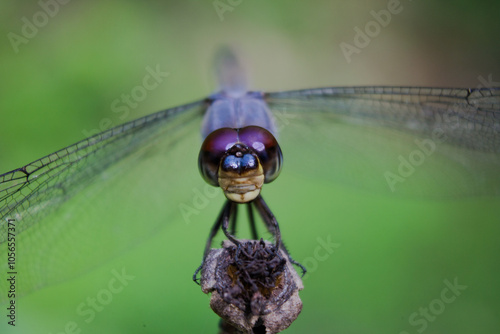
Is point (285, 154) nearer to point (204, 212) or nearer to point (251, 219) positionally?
point (204, 212)

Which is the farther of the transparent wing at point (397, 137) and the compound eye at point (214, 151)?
the transparent wing at point (397, 137)

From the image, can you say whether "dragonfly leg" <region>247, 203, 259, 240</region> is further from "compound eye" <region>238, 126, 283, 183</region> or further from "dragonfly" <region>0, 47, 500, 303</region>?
"compound eye" <region>238, 126, 283, 183</region>

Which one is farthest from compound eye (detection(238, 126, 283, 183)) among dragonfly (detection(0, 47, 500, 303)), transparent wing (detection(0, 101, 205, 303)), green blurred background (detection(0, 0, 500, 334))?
green blurred background (detection(0, 0, 500, 334))

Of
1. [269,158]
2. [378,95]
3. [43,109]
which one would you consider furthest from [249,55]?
[269,158]

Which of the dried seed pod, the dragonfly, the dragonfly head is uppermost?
the dragonfly

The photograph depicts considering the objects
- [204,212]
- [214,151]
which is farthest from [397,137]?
[214,151]

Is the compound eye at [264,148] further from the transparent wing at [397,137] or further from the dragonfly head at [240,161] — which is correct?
the transparent wing at [397,137]

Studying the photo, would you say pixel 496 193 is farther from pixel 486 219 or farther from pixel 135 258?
pixel 135 258

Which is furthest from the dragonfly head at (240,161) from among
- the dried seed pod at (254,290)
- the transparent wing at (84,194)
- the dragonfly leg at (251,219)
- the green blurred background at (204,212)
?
the green blurred background at (204,212)
